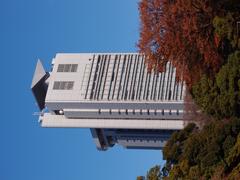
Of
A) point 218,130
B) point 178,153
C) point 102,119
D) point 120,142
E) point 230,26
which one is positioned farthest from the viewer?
point 120,142

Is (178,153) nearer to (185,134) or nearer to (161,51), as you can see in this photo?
(185,134)

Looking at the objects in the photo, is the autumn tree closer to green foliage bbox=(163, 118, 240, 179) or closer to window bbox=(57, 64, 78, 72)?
green foliage bbox=(163, 118, 240, 179)

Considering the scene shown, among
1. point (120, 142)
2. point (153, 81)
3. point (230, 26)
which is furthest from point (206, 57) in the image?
point (120, 142)

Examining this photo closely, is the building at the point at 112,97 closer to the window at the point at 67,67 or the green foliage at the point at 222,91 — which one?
the window at the point at 67,67

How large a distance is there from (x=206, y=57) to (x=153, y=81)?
119 ft

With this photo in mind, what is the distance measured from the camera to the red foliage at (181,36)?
34.6 m

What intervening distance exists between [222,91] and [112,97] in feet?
111

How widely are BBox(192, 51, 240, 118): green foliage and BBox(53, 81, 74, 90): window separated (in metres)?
35.5

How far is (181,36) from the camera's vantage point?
35.7 meters

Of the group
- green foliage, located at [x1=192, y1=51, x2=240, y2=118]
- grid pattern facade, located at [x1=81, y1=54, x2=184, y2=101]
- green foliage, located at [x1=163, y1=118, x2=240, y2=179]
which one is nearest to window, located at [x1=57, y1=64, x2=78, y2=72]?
grid pattern facade, located at [x1=81, y1=54, x2=184, y2=101]

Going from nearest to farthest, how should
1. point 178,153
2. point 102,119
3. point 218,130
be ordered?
1. point 218,130
2. point 178,153
3. point 102,119

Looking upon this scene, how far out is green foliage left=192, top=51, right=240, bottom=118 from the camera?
3622cm

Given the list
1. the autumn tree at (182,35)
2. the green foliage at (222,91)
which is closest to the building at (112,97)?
the green foliage at (222,91)

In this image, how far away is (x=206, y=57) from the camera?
35.4 m
